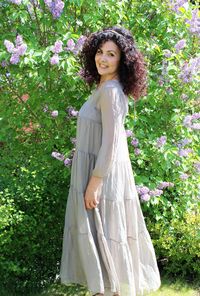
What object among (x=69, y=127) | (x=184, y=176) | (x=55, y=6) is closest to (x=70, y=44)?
(x=55, y=6)

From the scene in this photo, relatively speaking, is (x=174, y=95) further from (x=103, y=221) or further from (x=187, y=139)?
(x=103, y=221)

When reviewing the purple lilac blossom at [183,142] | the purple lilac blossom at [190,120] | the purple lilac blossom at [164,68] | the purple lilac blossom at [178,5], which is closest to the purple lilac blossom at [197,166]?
the purple lilac blossom at [183,142]

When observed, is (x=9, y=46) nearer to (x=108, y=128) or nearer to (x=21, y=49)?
(x=21, y=49)

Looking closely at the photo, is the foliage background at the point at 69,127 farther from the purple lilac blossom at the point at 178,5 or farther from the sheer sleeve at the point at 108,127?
the sheer sleeve at the point at 108,127

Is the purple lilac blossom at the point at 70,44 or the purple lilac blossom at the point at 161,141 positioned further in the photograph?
the purple lilac blossom at the point at 161,141

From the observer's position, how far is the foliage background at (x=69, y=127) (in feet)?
11.3

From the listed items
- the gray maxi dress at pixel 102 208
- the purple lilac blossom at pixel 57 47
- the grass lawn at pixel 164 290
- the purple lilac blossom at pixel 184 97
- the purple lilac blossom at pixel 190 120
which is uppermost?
the purple lilac blossom at pixel 57 47

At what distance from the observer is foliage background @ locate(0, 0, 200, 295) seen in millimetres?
3445

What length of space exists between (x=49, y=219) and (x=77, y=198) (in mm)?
770

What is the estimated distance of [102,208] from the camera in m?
2.78

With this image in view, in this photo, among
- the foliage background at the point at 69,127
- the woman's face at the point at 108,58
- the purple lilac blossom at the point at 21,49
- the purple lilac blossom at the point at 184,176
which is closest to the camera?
the woman's face at the point at 108,58

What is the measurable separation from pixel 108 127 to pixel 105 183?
14.2 inches

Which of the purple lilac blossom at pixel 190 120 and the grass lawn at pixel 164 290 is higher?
the purple lilac blossom at pixel 190 120

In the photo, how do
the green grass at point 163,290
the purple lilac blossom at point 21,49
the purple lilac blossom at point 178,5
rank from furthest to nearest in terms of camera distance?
1. the purple lilac blossom at point 178,5
2. the green grass at point 163,290
3. the purple lilac blossom at point 21,49
